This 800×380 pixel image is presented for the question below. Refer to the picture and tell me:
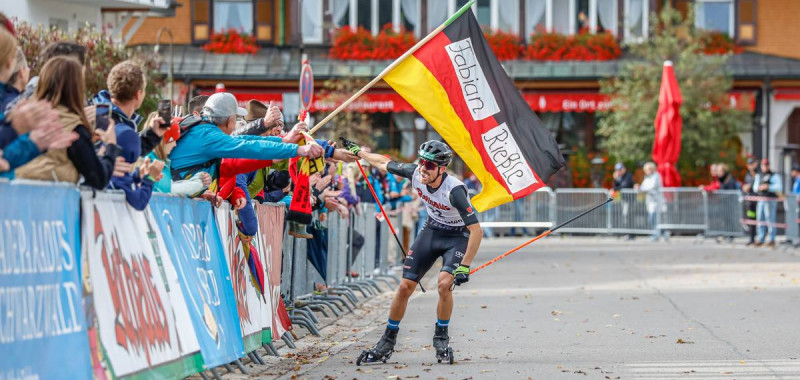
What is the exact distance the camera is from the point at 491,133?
12633 millimetres

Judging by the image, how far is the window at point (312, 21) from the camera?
44469mm

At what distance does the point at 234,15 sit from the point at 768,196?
67.7 ft

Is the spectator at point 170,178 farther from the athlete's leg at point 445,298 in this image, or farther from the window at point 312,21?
the window at point 312,21

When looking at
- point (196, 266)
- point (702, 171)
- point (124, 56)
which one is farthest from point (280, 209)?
point (702, 171)

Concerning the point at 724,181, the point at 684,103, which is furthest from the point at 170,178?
the point at 684,103

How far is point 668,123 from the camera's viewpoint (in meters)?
33.6

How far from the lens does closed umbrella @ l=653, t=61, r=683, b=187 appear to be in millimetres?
33438

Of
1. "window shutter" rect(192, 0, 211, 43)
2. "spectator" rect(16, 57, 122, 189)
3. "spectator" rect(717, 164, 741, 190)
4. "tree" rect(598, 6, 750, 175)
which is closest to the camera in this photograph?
"spectator" rect(16, 57, 122, 189)

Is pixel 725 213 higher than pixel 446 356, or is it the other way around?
pixel 725 213

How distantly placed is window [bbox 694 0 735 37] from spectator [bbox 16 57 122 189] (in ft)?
128

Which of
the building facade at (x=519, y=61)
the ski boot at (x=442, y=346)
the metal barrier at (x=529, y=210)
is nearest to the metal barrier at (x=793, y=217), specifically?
the metal barrier at (x=529, y=210)

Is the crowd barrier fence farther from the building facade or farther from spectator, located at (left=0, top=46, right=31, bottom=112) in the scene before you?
the building facade

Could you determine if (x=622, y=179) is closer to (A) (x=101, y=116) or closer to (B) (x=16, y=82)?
(A) (x=101, y=116)

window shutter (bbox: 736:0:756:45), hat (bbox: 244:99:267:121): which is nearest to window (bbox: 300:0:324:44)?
window shutter (bbox: 736:0:756:45)
